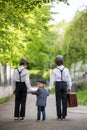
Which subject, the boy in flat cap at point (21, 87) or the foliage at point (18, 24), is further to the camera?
the foliage at point (18, 24)

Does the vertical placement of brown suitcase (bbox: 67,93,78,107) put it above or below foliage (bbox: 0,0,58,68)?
below

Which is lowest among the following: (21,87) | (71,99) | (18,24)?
(71,99)

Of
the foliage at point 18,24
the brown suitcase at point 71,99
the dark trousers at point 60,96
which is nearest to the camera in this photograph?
the dark trousers at point 60,96

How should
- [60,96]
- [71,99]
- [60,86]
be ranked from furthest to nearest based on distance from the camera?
[71,99]
[60,96]
[60,86]

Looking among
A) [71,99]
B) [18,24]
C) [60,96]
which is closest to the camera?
[60,96]

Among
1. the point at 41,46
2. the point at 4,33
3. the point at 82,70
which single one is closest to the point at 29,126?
the point at 4,33

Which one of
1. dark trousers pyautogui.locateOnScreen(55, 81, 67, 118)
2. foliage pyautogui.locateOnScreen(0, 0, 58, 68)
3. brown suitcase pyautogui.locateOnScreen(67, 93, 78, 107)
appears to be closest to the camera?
dark trousers pyautogui.locateOnScreen(55, 81, 67, 118)

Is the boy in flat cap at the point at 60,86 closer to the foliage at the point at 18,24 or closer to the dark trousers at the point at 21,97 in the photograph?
the dark trousers at the point at 21,97

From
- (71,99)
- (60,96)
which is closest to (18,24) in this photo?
(71,99)

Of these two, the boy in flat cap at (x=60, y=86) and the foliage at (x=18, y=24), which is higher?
the foliage at (x=18, y=24)

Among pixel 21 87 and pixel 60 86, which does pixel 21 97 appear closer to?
pixel 21 87

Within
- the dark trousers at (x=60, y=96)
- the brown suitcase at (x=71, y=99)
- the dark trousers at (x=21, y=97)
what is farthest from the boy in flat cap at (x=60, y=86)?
the dark trousers at (x=21, y=97)

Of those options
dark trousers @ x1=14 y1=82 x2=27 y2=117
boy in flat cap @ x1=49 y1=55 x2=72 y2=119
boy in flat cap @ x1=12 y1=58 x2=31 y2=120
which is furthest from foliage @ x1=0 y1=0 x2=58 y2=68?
dark trousers @ x1=14 y1=82 x2=27 y2=117

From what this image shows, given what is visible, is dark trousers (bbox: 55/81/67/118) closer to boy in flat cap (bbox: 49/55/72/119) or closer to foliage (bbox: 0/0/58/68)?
boy in flat cap (bbox: 49/55/72/119)
